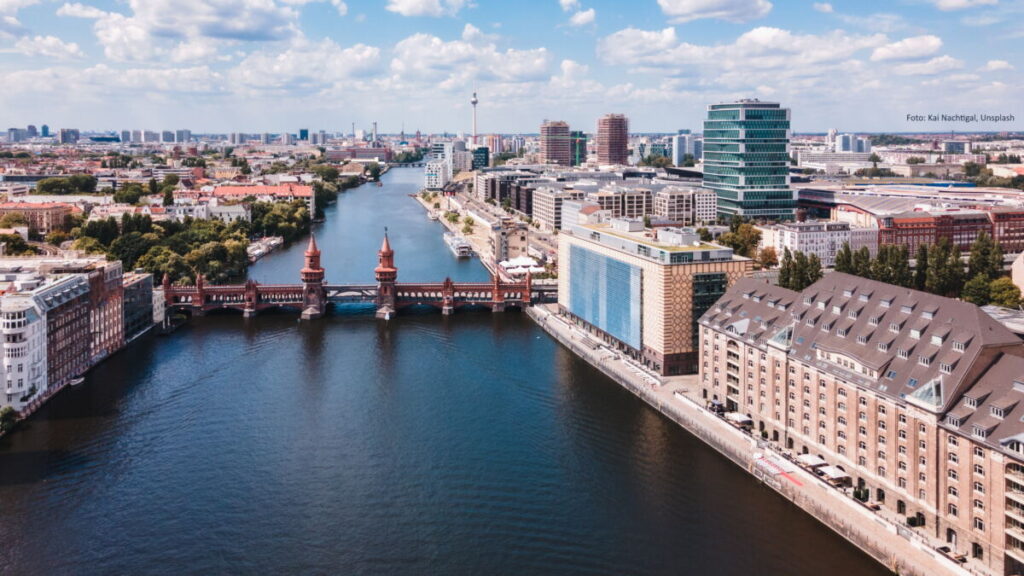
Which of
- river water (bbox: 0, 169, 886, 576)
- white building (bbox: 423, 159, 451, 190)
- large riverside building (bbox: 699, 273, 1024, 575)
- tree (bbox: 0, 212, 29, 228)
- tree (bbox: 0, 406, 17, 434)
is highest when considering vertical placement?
white building (bbox: 423, 159, 451, 190)

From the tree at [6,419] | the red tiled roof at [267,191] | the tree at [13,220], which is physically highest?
the red tiled roof at [267,191]

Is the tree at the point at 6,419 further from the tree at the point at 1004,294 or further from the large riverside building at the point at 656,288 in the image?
the tree at the point at 1004,294

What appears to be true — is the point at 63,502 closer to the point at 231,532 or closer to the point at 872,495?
the point at 231,532

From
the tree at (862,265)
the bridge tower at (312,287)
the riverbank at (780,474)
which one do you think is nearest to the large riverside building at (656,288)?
the riverbank at (780,474)

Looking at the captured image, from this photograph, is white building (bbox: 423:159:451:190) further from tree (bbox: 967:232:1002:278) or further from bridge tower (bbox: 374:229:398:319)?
tree (bbox: 967:232:1002:278)

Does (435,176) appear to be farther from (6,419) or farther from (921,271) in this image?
(6,419)

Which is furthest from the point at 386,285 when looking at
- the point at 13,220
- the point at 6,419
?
the point at 13,220

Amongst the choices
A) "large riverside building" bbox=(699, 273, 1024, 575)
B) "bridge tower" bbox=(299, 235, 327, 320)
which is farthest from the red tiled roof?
"large riverside building" bbox=(699, 273, 1024, 575)
